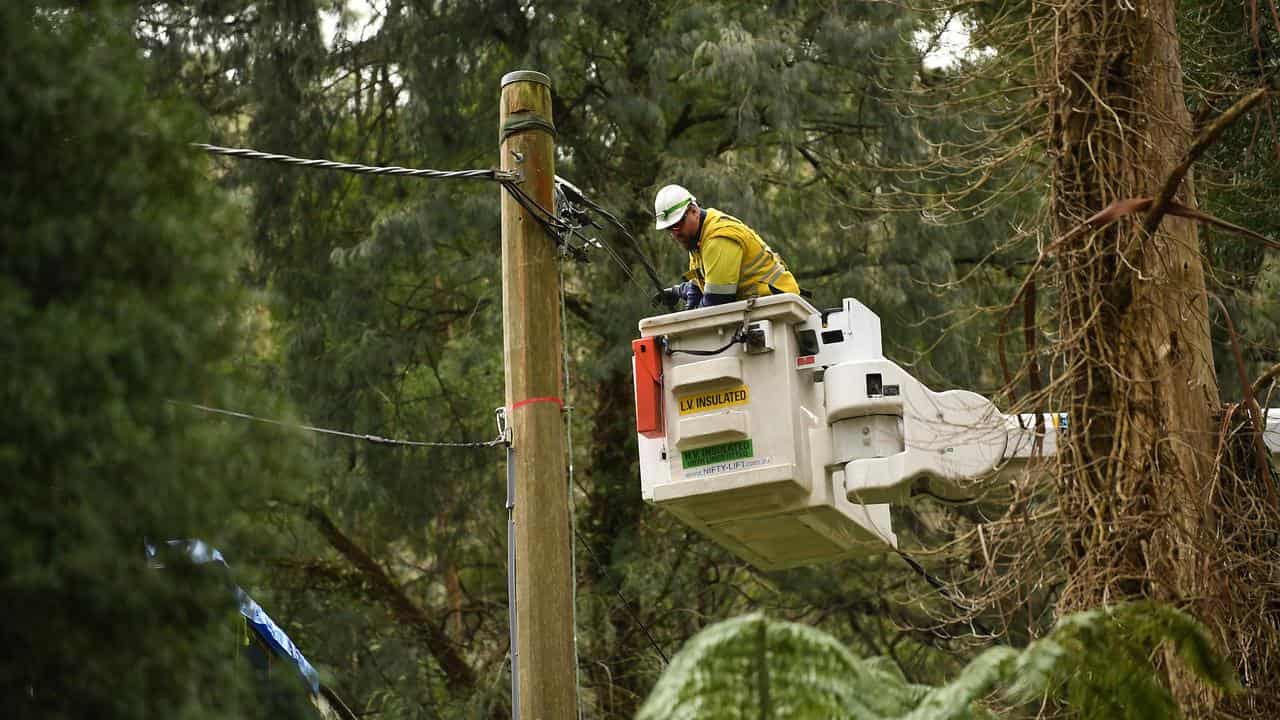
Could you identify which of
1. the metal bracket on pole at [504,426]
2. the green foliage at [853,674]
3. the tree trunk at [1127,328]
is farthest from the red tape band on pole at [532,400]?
the green foliage at [853,674]

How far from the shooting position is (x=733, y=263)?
8430 millimetres

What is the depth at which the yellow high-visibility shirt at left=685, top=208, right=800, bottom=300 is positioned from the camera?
8414 millimetres

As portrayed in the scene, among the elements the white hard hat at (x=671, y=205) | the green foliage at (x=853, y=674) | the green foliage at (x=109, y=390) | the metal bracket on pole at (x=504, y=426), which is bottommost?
the green foliage at (x=853, y=674)

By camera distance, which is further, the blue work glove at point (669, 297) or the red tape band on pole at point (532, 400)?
the blue work glove at point (669, 297)

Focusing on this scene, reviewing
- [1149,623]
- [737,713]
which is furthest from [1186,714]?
[737,713]

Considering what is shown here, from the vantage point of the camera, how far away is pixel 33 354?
2.95m

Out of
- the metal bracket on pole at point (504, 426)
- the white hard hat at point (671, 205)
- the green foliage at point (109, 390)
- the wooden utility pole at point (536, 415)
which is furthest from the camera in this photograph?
the white hard hat at point (671, 205)

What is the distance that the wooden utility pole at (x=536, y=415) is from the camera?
7.59 m

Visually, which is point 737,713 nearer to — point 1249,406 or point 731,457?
point 1249,406

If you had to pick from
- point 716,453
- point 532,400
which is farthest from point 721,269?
point 532,400

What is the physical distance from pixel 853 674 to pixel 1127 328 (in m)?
2.58

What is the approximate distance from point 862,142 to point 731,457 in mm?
8579

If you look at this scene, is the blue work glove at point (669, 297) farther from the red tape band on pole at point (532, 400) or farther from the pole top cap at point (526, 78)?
the pole top cap at point (526, 78)

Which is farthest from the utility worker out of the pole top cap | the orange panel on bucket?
the pole top cap
